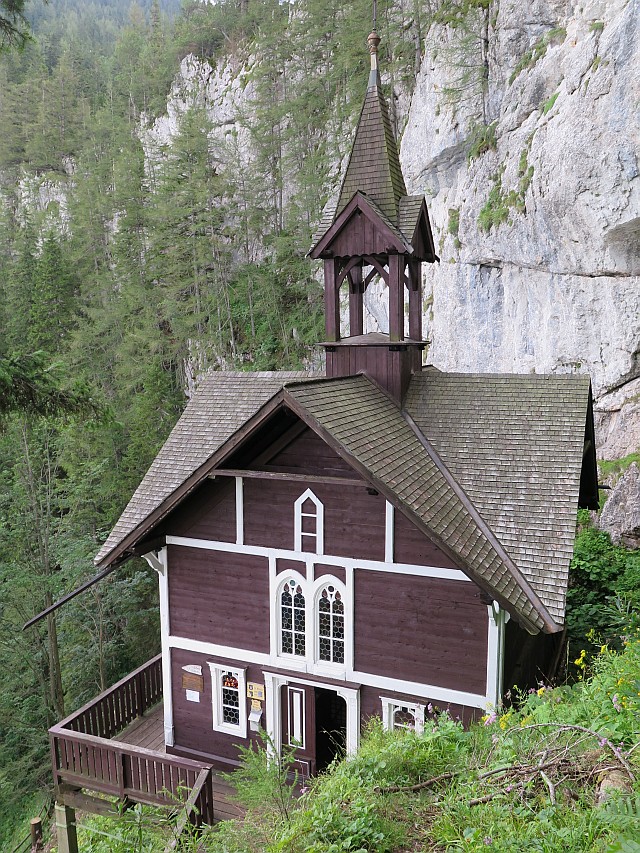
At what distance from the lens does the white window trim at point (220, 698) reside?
8773 mm

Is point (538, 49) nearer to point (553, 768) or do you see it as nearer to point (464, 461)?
point (464, 461)

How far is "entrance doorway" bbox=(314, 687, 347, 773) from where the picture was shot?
865 cm

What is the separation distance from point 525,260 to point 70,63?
5218 cm

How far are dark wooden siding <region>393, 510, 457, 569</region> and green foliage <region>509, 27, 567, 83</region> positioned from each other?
15.7 m

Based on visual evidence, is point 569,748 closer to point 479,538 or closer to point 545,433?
point 479,538

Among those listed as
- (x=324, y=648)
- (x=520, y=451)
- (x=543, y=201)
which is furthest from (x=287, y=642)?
(x=543, y=201)

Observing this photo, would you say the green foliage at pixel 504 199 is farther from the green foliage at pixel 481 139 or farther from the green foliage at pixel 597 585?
the green foliage at pixel 597 585

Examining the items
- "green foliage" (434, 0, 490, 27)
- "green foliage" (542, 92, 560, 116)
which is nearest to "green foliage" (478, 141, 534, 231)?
"green foliage" (542, 92, 560, 116)

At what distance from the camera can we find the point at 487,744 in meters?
4.96

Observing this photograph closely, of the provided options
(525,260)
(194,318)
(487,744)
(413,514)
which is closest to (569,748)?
(487,744)

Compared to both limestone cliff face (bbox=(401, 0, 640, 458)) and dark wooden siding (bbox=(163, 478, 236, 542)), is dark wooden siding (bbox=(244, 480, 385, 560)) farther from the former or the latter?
limestone cliff face (bbox=(401, 0, 640, 458))

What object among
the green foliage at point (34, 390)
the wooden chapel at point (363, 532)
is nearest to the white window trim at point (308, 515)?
the wooden chapel at point (363, 532)

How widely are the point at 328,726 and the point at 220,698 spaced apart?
5.77 ft

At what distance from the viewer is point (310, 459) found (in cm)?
834
